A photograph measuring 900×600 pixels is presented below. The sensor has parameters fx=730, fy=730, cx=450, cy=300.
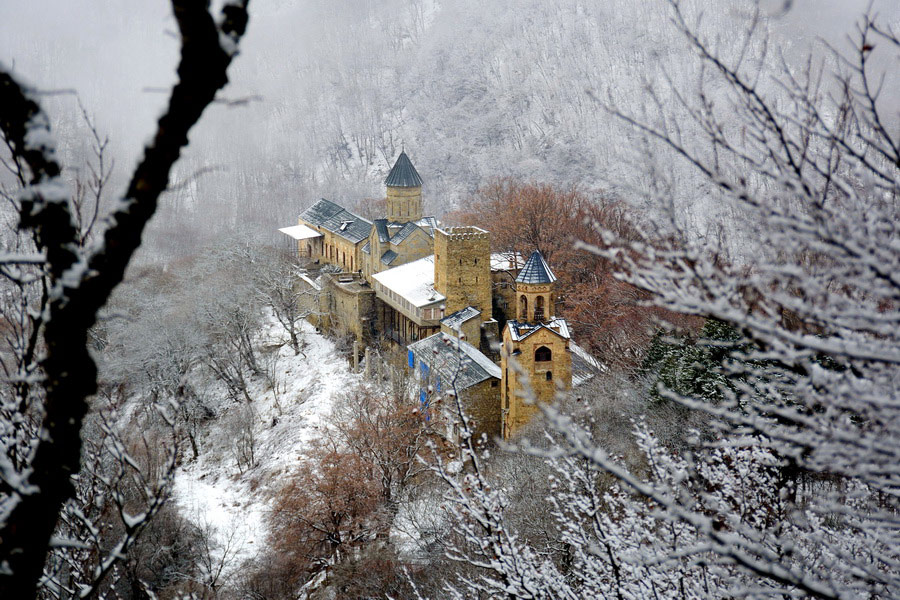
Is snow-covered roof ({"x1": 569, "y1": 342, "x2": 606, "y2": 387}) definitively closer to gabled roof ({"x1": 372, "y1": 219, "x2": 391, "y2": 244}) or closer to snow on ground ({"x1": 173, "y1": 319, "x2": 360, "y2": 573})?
snow on ground ({"x1": 173, "y1": 319, "x2": 360, "y2": 573})

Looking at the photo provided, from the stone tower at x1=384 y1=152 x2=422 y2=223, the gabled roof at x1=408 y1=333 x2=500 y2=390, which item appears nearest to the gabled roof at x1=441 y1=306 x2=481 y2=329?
the gabled roof at x1=408 y1=333 x2=500 y2=390

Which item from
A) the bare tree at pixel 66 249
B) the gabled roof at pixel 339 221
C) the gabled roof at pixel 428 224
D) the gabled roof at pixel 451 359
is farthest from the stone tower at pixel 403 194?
the bare tree at pixel 66 249

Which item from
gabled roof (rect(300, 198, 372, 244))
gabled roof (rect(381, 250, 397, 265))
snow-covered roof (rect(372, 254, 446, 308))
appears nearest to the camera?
snow-covered roof (rect(372, 254, 446, 308))

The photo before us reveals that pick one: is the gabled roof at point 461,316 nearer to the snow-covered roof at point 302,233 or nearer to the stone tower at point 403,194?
the stone tower at point 403,194

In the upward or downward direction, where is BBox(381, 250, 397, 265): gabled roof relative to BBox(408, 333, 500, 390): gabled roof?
upward

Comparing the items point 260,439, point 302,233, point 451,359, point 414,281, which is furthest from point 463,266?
point 302,233
